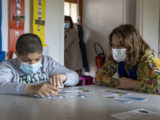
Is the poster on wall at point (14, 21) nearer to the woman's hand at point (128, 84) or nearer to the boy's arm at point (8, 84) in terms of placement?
the boy's arm at point (8, 84)

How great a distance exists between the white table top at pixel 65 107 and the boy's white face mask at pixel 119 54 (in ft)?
1.99

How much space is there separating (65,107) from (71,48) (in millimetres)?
3231

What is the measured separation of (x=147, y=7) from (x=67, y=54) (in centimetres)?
179

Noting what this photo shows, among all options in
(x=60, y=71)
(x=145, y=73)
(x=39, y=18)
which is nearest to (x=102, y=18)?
(x=39, y=18)

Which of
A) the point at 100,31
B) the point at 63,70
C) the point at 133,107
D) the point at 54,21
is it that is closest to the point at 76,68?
the point at 100,31

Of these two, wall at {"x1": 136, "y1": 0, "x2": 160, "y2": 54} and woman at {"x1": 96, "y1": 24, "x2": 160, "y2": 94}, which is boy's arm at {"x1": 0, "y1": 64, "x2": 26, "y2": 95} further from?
wall at {"x1": 136, "y1": 0, "x2": 160, "y2": 54}

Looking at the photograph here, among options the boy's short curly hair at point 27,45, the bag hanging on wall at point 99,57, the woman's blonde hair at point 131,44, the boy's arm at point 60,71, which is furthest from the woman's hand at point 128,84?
the bag hanging on wall at point 99,57

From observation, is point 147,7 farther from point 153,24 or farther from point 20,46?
point 20,46

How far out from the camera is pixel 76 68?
13.9 ft

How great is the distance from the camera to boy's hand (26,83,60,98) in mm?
1263

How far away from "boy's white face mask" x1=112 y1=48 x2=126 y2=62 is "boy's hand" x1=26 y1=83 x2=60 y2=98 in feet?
2.47

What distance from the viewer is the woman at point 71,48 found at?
4.12 m

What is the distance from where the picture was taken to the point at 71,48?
4223 mm

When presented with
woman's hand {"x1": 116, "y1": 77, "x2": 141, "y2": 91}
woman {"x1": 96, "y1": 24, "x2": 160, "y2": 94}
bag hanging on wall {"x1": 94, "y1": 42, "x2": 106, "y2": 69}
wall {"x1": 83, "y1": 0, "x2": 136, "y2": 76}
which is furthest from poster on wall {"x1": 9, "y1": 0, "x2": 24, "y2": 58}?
bag hanging on wall {"x1": 94, "y1": 42, "x2": 106, "y2": 69}
